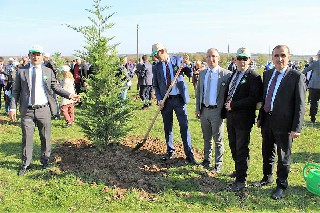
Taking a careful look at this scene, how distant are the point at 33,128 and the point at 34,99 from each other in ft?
2.03

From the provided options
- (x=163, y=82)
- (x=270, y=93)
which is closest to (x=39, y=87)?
(x=163, y=82)

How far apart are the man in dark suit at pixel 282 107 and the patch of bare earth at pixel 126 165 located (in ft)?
4.03

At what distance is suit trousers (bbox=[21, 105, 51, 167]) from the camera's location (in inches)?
249

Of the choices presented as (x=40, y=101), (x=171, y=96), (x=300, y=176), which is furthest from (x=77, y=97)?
(x=300, y=176)

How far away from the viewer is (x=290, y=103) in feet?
16.4

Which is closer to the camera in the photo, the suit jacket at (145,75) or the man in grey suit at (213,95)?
the man in grey suit at (213,95)

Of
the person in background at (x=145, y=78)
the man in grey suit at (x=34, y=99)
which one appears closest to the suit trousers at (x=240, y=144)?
the man in grey suit at (x=34, y=99)

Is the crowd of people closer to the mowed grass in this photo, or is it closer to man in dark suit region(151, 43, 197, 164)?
man in dark suit region(151, 43, 197, 164)

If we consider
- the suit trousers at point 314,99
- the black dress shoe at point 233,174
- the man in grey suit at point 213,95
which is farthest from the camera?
the suit trousers at point 314,99

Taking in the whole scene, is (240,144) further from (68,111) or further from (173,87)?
(68,111)

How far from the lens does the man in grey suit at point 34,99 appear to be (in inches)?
246

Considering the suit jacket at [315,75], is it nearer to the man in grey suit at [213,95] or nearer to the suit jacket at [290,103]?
the man in grey suit at [213,95]

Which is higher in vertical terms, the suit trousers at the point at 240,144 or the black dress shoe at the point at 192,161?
the suit trousers at the point at 240,144

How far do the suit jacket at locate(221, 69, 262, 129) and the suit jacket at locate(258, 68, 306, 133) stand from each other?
343 millimetres
